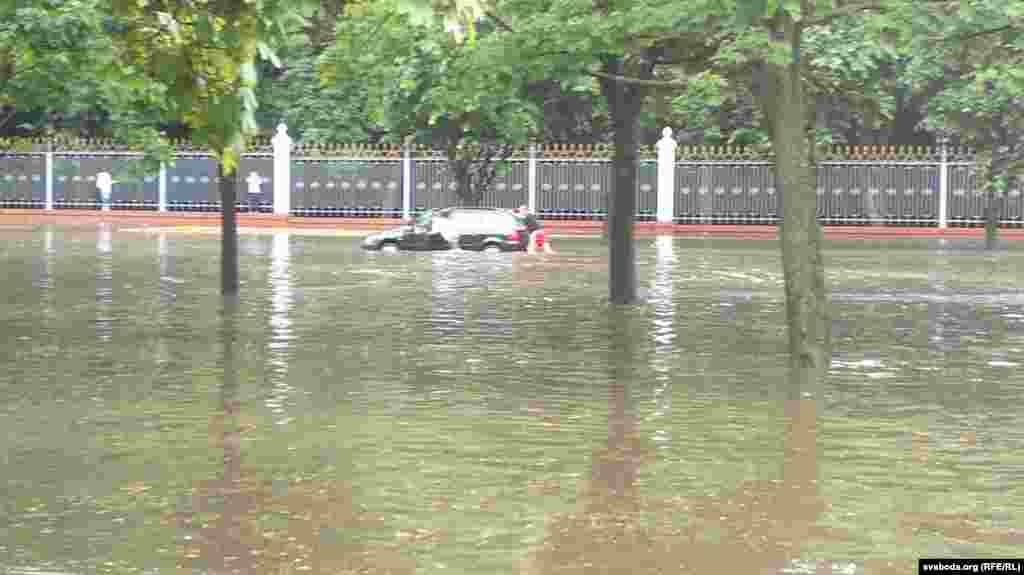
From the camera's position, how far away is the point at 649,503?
30.7 ft

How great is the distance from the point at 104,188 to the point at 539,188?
13.0 metres

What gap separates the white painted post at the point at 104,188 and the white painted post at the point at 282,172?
5.01 metres

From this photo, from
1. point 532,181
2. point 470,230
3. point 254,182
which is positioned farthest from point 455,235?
point 254,182

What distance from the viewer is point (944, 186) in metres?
46.7

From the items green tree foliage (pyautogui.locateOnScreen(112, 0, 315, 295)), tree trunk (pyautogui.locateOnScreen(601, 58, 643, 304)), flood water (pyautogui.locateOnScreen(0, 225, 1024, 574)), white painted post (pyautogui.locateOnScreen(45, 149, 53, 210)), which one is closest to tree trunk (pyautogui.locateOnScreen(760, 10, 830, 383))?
flood water (pyautogui.locateOnScreen(0, 225, 1024, 574))

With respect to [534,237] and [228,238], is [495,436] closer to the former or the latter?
[228,238]

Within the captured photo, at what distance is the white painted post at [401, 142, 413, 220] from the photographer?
4925 cm

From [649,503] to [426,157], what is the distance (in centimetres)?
4044

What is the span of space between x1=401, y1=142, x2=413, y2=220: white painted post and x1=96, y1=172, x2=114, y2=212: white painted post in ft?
28.7

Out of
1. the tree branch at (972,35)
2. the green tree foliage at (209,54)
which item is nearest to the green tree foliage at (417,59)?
the tree branch at (972,35)

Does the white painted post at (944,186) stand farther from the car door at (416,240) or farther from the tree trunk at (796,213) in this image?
the tree trunk at (796,213)

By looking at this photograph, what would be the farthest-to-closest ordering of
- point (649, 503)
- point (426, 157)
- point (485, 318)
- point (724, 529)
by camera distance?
point (426, 157) → point (485, 318) → point (649, 503) → point (724, 529)

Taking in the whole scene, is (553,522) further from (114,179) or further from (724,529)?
(114,179)

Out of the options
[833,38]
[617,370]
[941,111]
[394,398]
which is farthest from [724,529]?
[941,111]
